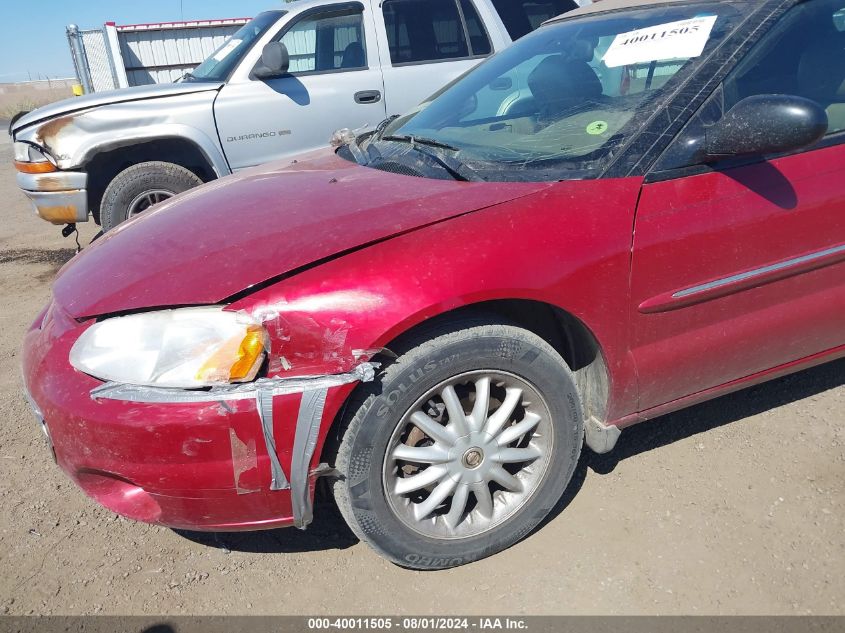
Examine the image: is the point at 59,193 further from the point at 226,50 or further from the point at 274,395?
the point at 274,395

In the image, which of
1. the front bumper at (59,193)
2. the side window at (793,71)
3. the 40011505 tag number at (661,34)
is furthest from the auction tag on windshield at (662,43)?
the front bumper at (59,193)

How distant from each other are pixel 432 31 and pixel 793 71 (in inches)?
151

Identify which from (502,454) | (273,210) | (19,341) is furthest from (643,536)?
(19,341)

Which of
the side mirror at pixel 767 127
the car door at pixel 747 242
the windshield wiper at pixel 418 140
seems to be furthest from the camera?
the windshield wiper at pixel 418 140

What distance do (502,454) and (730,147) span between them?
117cm

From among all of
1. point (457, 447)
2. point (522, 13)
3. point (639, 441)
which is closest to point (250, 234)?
point (457, 447)

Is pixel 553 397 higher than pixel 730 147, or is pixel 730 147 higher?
pixel 730 147

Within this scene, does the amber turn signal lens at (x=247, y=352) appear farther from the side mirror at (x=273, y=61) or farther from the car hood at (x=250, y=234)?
the side mirror at (x=273, y=61)

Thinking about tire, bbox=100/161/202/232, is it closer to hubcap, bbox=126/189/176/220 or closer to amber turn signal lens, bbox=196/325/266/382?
hubcap, bbox=126/189/176/220

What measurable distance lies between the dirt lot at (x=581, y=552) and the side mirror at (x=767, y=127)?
1.21 m

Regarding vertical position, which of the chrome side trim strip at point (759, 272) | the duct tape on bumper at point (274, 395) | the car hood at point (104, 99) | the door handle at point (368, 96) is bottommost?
the duct tape on bumper at point (274, 395)

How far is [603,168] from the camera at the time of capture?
209 centimetres

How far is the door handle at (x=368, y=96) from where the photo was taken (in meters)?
5.43

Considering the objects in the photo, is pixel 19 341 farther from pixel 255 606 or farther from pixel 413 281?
pixel 413 281
